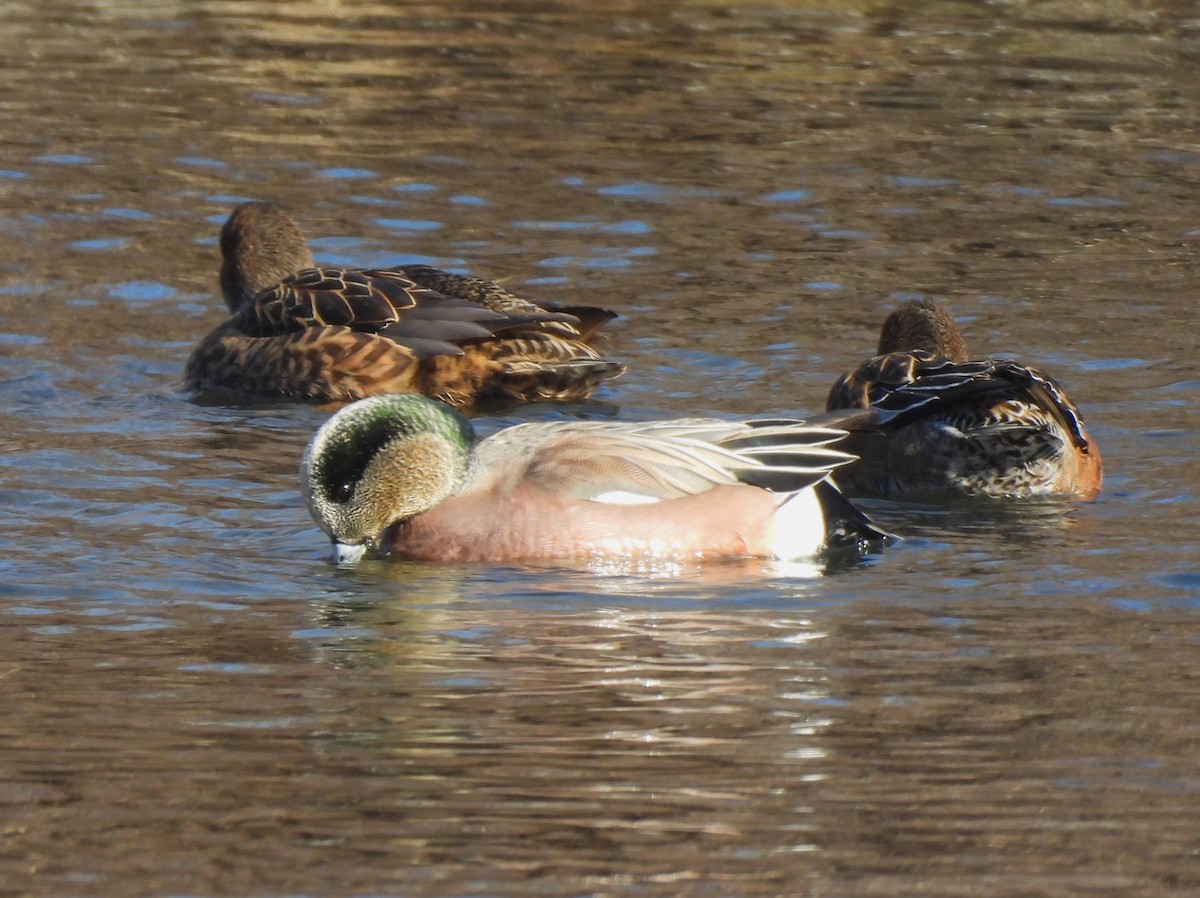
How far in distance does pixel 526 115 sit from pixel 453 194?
2002 millimetres

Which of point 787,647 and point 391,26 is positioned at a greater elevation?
point 391,26

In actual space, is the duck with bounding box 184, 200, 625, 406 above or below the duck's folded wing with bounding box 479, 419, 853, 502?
below

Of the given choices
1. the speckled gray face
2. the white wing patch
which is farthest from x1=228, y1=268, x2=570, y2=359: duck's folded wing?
the white wing patch

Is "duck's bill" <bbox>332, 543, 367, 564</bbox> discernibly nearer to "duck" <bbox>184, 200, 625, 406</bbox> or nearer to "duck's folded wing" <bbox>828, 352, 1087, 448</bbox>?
"duck's folded wing" <bbox>828, 352, 1087, 448</bbox>

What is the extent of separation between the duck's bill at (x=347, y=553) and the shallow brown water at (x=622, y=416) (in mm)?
82

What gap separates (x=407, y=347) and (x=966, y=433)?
2952 mm

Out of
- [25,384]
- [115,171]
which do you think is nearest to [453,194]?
[115,171]

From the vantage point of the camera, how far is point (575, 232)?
13.2 meters

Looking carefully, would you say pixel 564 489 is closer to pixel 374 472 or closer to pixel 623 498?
pixel 623 498

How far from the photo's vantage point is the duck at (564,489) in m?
7.35

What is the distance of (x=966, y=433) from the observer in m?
8.87

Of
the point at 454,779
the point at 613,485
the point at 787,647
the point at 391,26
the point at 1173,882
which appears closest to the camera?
the point at 1173,882

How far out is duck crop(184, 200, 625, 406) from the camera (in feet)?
34.3

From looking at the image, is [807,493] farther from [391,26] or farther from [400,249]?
[391,26]
